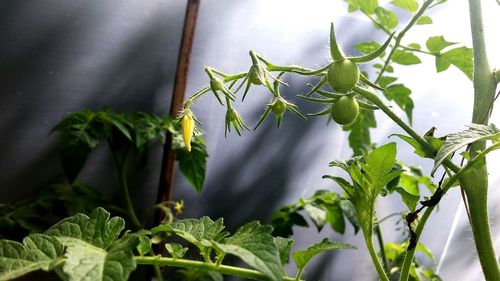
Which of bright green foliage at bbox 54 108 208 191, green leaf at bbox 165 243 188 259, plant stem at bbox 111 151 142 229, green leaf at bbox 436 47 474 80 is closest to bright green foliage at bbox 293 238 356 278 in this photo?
green leaf at bbox 165 243 188 259

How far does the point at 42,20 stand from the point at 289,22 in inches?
22.3

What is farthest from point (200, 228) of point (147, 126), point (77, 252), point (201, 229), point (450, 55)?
point (147, 126)

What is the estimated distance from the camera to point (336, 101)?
420 mm

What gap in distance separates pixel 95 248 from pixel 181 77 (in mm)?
764

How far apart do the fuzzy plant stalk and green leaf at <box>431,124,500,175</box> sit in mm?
69

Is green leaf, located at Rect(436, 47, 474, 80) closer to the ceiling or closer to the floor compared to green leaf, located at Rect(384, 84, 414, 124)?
closer to the ceiling

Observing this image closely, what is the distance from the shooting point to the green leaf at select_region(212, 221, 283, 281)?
1.01 ft

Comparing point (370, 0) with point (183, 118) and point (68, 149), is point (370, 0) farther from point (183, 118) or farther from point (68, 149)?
point (68, 149)

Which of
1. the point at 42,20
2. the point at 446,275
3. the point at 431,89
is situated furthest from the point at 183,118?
the point at 446,275

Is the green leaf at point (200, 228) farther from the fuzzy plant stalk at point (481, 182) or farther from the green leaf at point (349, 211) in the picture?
the green leaf at point (349, 211)

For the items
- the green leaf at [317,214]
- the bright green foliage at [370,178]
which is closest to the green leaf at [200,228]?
the bright green foliage at [370,178]

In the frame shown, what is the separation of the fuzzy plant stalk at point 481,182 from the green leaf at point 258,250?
0.22 metres

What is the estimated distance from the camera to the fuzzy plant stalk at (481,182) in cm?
45

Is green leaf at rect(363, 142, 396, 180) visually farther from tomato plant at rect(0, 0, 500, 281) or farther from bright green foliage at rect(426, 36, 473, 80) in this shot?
bright green foliage at rect(426, 36, 473, 80)
